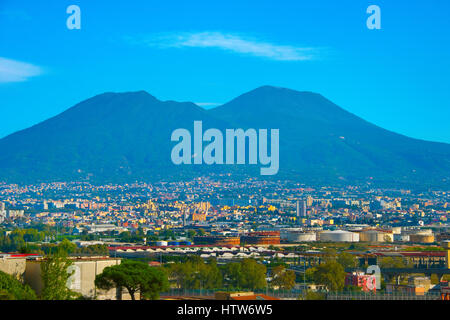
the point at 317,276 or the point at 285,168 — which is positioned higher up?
the point at 285,168

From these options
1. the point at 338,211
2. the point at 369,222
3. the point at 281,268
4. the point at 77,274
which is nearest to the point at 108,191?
the point at 338,211

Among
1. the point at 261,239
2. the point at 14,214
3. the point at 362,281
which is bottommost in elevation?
the point at 362,281

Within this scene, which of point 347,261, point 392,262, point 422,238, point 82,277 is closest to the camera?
point 82,277

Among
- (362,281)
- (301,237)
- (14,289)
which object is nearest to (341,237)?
(301,237)

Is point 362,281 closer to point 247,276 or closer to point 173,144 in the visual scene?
point 247,276
